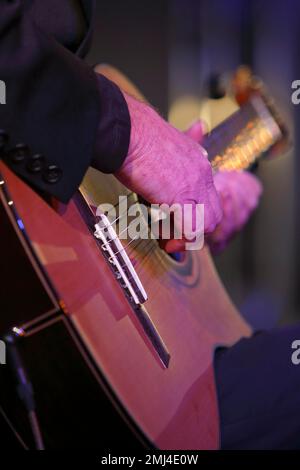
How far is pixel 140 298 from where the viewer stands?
724 millimetres

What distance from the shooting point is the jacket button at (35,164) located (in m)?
0.63

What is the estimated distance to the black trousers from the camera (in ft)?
2.75

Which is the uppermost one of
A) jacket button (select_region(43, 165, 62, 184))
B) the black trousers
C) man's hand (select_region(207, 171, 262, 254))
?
jacket button (select_region(43, 165, 62, 184))

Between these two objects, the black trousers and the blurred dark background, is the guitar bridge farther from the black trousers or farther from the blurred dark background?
the blurred dark background

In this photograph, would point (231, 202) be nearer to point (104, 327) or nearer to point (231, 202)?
point (231, 202)

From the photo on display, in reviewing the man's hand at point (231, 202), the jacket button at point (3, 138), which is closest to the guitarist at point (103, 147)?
the jacket button at point (3, 138)

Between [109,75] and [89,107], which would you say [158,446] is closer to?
[89,107]

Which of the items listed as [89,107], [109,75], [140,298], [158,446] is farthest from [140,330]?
[109,75]

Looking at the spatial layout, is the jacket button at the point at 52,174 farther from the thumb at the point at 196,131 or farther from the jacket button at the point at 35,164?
the thumb at the point at 196,131

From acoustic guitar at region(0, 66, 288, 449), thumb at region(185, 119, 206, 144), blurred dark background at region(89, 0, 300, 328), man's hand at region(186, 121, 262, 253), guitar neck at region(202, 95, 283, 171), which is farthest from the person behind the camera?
blurred dark background at region(89, 0, 300, 328)

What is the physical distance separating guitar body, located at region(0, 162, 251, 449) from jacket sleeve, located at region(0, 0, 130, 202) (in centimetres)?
3

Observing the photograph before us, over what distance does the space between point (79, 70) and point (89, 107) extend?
52 mm

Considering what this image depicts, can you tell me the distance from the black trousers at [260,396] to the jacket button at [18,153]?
51cm

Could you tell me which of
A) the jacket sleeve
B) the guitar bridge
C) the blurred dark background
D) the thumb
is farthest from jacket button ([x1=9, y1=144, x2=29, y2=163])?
the blurred dark background
